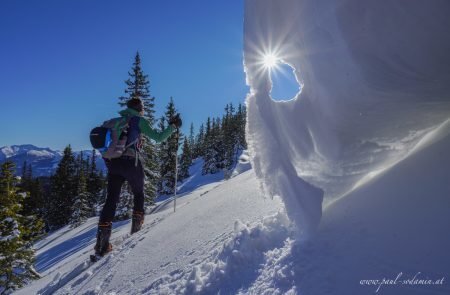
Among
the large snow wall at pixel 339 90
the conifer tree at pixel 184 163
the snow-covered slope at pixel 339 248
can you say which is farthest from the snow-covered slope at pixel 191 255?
the conifer tree at pixel 184 163

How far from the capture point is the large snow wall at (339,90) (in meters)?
2.27

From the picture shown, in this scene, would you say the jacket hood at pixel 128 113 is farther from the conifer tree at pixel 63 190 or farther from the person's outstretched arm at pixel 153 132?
the conifer tree at pixel 63 190

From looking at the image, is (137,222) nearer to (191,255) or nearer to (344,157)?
(191,255)

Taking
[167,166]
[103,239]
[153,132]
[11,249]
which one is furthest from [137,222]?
[167,166]

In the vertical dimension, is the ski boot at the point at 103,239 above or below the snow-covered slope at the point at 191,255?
above

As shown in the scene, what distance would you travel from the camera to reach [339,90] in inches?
101

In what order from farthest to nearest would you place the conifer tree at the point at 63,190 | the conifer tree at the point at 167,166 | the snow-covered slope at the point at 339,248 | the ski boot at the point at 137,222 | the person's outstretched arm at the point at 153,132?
the conifer tree at the point at 63,190, the conifer tree at the point at 167,166, the ski boot at the point at 137,222, the person's outstretched arm at the point at 153,132, the snow-covered slope at the point at 339,248

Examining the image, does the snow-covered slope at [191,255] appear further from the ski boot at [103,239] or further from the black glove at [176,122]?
the black glove at [176,122]

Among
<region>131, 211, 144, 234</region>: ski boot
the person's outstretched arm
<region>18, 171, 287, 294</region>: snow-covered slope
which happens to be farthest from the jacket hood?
<region>131, 211, 144, 234</region>: ski boot

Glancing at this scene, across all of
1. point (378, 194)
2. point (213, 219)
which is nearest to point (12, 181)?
point (213, 219)

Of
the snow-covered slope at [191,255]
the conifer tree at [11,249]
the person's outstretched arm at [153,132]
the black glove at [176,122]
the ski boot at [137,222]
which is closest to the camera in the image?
the snow-covered slope at [191,255]

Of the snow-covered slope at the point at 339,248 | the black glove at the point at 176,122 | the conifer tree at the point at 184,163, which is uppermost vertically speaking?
the conifer tree at the point at 184,163

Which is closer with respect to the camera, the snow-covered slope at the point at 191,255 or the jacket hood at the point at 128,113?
the snow-covered slope at the point at 191,255

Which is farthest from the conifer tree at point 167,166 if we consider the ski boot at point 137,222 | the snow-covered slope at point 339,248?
the snow-covered slope at point 339,248
